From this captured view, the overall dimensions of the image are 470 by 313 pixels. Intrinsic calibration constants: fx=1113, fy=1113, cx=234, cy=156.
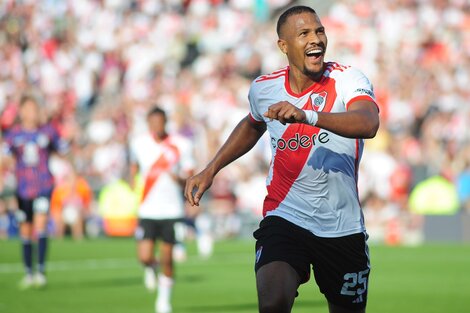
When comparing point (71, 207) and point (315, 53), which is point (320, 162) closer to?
point (315, 53)

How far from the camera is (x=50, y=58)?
31406mm

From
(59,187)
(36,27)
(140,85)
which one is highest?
(36,27)

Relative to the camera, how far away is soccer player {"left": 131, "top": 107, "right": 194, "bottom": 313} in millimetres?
14570

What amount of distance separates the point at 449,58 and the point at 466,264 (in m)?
9.45

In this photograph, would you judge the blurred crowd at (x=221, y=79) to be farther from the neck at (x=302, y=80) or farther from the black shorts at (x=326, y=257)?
the black shorts at (x=326, y=257)

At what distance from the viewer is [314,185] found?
7.72 m

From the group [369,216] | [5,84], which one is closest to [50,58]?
[5,84]

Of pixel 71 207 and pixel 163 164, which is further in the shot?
pixel 71 207

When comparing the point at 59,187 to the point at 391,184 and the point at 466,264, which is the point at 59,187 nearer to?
the point at 391,184

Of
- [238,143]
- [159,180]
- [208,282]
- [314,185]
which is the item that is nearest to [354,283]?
[314,185]

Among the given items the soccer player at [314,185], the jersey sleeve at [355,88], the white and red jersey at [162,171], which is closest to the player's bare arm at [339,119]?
the jersey sleeve at [355,88]

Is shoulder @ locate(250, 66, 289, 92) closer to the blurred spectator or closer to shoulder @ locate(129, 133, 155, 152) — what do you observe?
shoulder @ locate(129, 133, 155, 152)

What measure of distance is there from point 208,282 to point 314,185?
963cm

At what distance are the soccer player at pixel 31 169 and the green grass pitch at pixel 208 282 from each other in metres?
0.94
